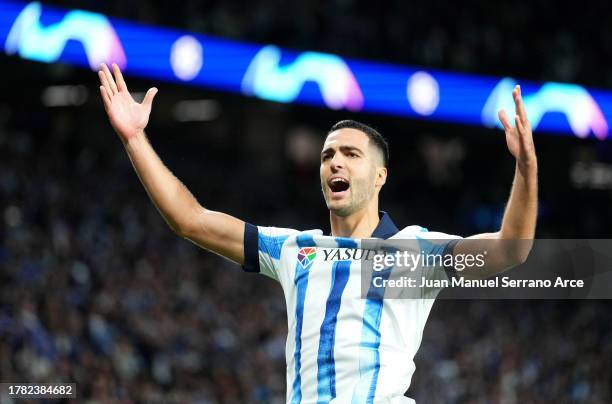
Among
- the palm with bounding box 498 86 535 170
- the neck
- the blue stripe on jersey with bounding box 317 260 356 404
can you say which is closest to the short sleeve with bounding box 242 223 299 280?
the neck

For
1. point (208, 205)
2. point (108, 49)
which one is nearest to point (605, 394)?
point (208, 205)

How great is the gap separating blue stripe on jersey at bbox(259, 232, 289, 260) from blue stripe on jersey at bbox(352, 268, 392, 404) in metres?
0.43

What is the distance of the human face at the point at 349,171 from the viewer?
4074 mm

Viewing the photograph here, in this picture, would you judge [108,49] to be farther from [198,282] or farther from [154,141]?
[154,141]

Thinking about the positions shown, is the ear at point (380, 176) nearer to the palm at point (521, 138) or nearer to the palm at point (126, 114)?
the palm at point (521, 138)

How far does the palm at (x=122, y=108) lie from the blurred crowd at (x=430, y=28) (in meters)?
11.5

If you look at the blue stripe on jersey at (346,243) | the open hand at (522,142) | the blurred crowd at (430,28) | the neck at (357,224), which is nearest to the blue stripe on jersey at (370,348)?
the blue stripe on jersey at (346,243)

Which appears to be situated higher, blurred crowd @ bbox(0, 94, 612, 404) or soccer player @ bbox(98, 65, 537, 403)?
blurred crowd @ bbox(0, 94, 612, 404)

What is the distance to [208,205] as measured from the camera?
18484mm

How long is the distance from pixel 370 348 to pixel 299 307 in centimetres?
31

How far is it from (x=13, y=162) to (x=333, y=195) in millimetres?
11455

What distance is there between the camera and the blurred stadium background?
1231cm

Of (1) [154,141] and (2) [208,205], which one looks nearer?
(2) [208,205]

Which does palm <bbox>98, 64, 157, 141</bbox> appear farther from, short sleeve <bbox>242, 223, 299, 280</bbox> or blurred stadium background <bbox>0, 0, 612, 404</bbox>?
blurred stadium background <bbox>0, 0, 612, 404</bbox>
